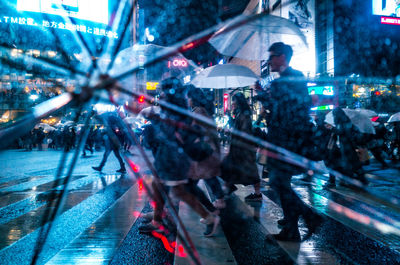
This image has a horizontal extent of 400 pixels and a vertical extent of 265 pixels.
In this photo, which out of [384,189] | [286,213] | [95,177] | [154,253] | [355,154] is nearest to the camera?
[154,253]

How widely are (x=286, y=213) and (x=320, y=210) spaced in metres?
1.72

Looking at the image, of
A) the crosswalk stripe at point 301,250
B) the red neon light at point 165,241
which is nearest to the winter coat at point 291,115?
the crosswalk stripe at point 301,250

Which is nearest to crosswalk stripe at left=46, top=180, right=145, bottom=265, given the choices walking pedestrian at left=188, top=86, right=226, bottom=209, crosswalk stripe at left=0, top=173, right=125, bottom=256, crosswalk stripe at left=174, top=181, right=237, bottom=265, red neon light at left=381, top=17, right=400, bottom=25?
crosswalk stripe at left=0, top=173, right=125, bottom=256

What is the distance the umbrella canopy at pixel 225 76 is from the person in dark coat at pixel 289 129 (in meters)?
4.15

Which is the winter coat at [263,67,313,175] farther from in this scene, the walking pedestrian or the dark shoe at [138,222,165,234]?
the dark shoe at [138,222,165,234]

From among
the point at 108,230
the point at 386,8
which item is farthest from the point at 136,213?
the point at 386,8

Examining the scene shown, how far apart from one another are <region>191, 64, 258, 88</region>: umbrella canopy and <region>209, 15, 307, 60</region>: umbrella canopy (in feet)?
5.15

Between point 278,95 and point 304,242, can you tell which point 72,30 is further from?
point 304,242

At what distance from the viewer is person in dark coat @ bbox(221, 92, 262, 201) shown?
4805mm

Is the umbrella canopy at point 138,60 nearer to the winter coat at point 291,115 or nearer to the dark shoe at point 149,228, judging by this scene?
the winter coat at point 291,115

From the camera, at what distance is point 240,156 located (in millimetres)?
4883

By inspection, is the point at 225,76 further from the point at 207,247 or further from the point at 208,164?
the point at 207,247

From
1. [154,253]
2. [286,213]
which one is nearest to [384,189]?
[286,213]

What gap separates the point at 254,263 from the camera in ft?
9.05
